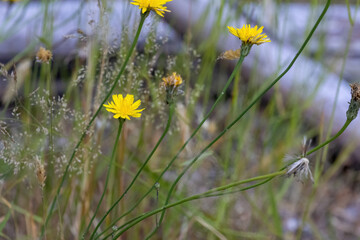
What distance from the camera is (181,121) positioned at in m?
1.05

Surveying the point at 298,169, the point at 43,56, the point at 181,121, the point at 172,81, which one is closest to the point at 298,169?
the point at 298,169

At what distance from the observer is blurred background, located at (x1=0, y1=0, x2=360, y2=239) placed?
793 millimetres

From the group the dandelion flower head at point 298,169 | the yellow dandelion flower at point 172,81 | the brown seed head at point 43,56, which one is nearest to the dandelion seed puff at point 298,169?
the dandelion flower head at point 298,169

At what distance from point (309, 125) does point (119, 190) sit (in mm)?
885

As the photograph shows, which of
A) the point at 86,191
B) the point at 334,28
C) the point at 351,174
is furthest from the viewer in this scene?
the point at 334,28

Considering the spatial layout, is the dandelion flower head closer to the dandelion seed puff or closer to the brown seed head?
the dandelion seed puff

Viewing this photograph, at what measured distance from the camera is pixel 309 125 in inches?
62.9

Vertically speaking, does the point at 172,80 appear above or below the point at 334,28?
below

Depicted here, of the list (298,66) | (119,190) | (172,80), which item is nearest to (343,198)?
(298,66)

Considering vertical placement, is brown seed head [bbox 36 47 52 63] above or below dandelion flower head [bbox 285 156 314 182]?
above

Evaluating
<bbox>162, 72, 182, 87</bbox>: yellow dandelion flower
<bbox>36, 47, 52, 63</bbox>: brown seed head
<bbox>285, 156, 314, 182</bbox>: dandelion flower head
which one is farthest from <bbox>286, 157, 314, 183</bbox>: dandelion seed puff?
<bbox>36, 47, 52, 63</bbox>: brown seed head

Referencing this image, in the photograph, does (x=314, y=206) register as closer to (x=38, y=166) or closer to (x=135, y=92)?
(x=135, y=92)

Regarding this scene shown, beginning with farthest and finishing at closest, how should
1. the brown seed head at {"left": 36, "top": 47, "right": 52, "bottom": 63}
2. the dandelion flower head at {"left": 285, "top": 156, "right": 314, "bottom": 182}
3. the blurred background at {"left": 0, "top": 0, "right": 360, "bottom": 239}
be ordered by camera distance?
the blurred background at {"left": 0, "top": 0, "right": 360, "bottom": 239}
the brown seed head at {"left": 36, "top": 47, "right": 52, "bottom": 63}
the dandelion flower head at {"left": 285, "top": 156, "right": 314, "bottom": 182}

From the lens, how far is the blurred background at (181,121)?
2.60 ft
